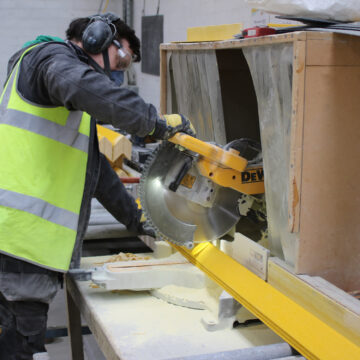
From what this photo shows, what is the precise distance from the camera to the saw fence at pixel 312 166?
1586 mm

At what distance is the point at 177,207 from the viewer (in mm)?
2180

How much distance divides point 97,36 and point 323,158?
95 centimetres

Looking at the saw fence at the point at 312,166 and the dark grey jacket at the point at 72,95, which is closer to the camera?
the saw fence at the point at 312,166

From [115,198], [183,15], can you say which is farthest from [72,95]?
[183,15]

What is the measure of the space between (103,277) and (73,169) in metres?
0.43

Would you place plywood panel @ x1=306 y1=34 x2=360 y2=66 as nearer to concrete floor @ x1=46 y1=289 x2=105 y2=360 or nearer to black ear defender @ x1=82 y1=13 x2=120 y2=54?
black ear defender @ x1=82 y1=13 x2=120 y2=54

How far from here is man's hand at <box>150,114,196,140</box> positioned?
6.32 ft

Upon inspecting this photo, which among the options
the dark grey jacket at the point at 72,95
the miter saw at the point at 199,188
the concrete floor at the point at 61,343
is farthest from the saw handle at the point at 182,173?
the concrete floor at the point at 61,343

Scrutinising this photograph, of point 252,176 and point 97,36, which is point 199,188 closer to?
point 252,176

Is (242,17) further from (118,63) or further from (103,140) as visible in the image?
(118,63)

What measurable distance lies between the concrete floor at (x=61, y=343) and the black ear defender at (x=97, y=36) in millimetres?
1479

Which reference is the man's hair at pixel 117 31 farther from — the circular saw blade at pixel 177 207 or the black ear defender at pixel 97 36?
the circular saw blade at pixel 177 207

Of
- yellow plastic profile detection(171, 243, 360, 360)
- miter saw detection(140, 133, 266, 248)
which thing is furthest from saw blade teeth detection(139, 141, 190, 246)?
yellow plastic profile detection(171, 243, 360, 360)

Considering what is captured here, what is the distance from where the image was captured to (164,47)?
2533 mm
